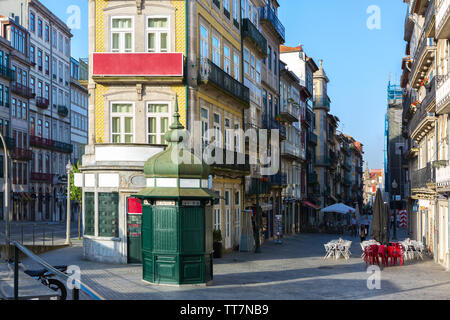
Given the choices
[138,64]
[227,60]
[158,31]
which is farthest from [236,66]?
[138,64]

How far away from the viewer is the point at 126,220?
22828 millimetres

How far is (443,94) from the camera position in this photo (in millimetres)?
23328

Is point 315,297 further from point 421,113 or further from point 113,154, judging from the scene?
point 421,113

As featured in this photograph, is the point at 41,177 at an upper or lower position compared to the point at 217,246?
upper

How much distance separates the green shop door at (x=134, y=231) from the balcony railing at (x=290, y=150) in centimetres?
2479

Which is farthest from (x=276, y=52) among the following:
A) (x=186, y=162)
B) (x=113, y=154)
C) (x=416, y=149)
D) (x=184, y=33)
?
(x=186, y=162)

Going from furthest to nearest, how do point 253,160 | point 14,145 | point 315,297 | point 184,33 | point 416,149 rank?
point 14,145 < point 416,149 < point 253,160 < point 184,33 < point 315,297

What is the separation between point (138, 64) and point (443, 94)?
11.7 meters

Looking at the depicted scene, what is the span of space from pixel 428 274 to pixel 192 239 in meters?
9.36

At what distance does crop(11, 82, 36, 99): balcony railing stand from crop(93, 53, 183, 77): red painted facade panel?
39.6m

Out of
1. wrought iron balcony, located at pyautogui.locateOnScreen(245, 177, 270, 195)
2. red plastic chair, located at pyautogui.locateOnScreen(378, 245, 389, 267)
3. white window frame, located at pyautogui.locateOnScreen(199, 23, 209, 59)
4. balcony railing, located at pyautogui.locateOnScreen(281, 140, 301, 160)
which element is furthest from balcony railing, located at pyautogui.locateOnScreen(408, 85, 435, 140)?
balcony railing, located at pyautogui.locateOnScreen(281, 140, 301, 160)

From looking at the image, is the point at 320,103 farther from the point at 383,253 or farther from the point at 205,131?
the point at 383,253

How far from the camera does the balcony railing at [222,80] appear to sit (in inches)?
976

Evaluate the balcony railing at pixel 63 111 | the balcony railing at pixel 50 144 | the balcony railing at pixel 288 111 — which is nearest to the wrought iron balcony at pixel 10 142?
the balcony railing at pixel 50 144
